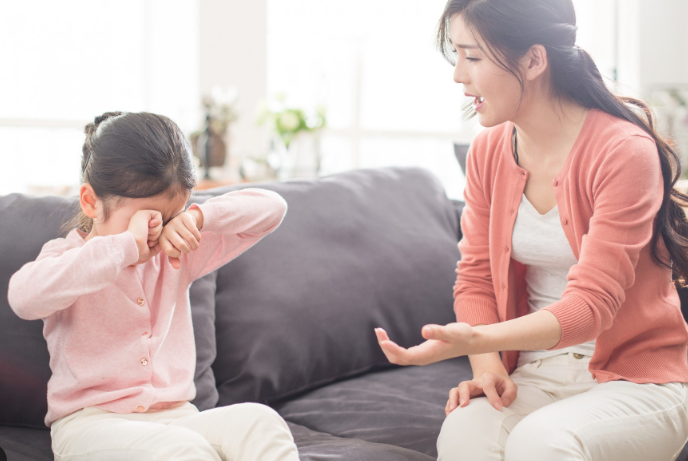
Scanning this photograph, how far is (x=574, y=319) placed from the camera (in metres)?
1.01

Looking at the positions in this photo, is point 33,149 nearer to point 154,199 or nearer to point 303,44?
point 303,44

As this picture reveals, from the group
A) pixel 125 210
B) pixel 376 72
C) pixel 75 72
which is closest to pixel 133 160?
pixel 125 210

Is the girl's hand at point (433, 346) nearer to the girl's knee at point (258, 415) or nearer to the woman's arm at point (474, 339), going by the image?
the woman's arm at point (474, 339)

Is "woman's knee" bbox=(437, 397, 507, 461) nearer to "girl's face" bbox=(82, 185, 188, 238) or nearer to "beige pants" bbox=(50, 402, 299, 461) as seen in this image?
"beige pants" bbox=(50, 402, 299, 461)

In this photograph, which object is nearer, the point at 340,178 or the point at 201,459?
the point at 201,459

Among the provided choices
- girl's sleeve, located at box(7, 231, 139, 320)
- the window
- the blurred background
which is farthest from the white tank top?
the window

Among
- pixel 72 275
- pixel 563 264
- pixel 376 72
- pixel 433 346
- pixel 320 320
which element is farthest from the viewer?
pixel 376 72

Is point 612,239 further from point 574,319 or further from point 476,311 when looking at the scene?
point 476,311

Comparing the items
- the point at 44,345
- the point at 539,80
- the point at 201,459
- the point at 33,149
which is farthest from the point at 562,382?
the point at 33,149

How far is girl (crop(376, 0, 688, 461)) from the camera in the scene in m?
1.01

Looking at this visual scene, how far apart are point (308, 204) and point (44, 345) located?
0.69 m

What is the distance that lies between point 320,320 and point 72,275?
0.62m

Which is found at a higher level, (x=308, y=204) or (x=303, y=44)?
(x=303, y=44)

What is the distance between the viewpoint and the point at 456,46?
1.18 meters
